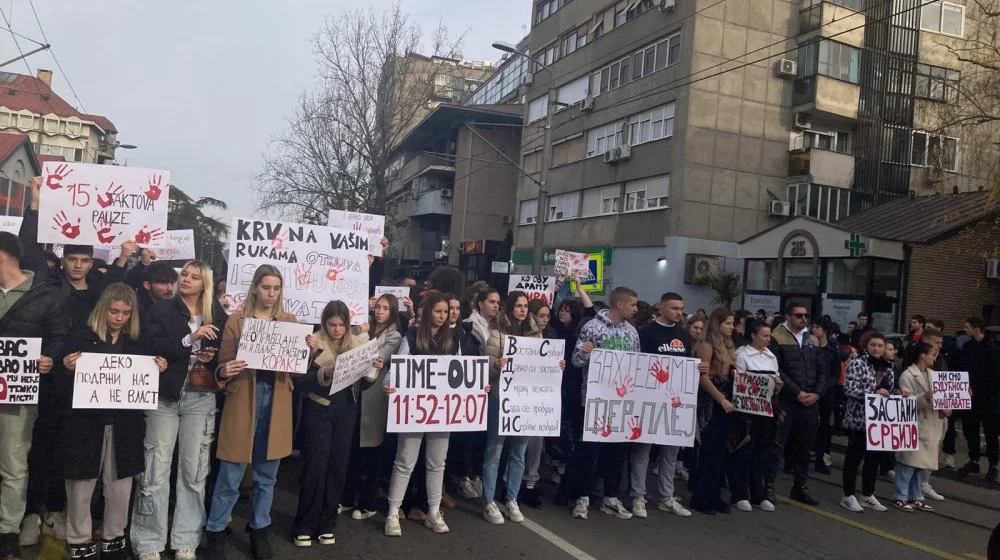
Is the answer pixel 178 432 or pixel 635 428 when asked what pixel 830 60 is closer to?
pixel 635 428

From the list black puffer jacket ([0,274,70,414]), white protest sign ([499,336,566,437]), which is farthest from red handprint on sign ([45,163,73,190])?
white protest sign ([499,336,566,437])

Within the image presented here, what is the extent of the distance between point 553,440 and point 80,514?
207 inches

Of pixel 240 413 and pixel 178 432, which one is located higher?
pixel 240 413

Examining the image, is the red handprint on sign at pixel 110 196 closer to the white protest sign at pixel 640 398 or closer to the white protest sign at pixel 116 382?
the white protest sign at pixel 116 382

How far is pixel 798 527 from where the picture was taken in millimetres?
7297

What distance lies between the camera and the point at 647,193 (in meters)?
30.4

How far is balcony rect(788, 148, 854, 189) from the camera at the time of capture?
28438 millimetres

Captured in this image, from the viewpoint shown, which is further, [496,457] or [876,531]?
[876,531]

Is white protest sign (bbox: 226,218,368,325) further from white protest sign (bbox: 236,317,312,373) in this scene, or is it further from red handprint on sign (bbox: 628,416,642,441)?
red handprint on sign (bbox: 628,416,642,441)

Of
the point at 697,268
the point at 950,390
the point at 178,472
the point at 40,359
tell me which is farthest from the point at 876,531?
the point at 697,268

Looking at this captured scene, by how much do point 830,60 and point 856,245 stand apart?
34.8 ft

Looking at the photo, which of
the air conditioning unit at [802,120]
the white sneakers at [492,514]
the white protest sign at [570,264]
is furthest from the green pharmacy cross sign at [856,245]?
the white sneakers at [492,514]

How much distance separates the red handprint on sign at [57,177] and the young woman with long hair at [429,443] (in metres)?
3.77

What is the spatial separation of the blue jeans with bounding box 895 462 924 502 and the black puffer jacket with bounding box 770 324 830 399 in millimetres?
1309
